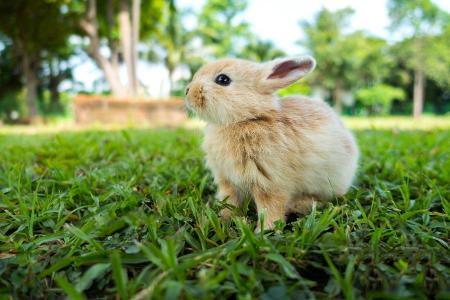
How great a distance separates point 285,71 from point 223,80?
38cm

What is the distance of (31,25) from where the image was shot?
1666 centimetres

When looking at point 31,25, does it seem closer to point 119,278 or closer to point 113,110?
point 113,110

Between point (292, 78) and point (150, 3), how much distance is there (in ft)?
60.0

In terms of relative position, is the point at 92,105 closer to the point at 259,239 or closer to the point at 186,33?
the point at 259,239

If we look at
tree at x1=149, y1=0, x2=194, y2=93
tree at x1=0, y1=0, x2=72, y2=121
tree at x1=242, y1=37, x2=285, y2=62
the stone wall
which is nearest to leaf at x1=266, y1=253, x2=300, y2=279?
the stone wall

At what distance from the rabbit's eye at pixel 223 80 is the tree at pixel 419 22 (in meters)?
30.7

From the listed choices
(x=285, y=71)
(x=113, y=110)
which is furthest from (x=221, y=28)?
(x=285, y=71)

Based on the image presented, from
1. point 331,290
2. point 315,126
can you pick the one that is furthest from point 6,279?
point 315,126

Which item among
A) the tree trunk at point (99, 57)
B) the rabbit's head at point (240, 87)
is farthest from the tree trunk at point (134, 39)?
the rabbit's head at point (240, 87)

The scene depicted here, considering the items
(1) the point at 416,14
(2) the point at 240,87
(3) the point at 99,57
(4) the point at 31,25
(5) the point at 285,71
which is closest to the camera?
(2) the point at 240,87

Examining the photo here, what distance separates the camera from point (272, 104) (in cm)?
187

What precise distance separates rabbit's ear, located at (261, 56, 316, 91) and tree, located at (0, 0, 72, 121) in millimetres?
15638

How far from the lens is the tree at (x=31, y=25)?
52.3ft

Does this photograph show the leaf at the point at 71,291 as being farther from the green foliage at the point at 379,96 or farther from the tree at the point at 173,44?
the green foliage at the point at 379,96
